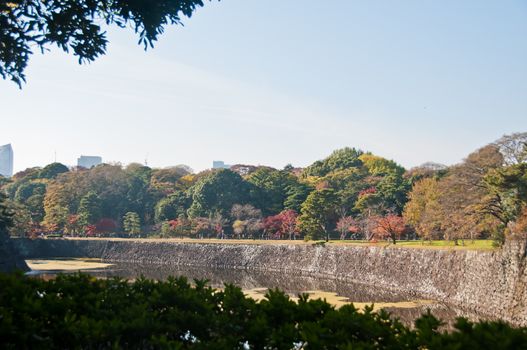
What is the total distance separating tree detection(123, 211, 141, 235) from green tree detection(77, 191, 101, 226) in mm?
2777

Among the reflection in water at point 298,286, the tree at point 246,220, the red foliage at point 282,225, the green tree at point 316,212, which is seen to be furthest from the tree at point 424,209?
the tree at point 246,220

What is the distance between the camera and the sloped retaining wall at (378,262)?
60.3 ft

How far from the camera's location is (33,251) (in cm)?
4203

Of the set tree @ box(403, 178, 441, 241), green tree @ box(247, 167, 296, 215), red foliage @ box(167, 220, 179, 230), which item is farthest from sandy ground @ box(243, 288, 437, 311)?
red foliage @ box(167, 220, 179, 230)

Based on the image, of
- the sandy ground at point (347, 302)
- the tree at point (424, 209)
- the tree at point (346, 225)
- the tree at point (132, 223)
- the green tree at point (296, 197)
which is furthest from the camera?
the tree at point (132, 223)

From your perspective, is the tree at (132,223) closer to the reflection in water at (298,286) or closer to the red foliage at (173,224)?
the red foliage at (173,224)

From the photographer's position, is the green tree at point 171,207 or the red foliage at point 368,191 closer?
the red foliage at point 368,191

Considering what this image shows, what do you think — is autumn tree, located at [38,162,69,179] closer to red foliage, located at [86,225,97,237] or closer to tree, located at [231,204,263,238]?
red foliage, located at [86,225,97,237]

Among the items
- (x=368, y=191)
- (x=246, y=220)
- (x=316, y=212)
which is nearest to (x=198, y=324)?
(x=316, y=212)

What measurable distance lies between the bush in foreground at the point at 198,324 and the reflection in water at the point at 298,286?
8.52 m

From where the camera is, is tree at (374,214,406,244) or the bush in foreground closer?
the bush in foreground

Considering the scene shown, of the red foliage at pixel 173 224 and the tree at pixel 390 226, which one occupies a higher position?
the tree at pixel 390 226

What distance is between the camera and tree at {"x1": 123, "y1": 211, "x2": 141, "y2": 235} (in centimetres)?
4912

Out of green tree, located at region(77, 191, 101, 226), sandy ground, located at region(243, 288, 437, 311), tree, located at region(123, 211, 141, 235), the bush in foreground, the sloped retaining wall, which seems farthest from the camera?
tree, located at region(123, 211, 141, 235)
